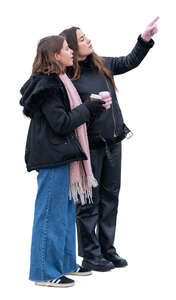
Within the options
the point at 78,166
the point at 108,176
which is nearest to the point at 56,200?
the point at 78,166

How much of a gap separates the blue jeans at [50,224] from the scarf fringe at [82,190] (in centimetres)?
9

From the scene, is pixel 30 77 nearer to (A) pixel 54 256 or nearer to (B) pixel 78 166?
(B) pixel 78 166

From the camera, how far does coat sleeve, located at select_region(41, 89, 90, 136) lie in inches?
205

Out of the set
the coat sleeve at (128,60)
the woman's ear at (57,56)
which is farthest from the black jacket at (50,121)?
the coat sleeve at (128,60)

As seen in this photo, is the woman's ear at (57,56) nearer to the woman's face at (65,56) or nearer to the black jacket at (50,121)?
the woman's face at (65,56)

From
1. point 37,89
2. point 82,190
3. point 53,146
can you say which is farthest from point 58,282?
point 37,89

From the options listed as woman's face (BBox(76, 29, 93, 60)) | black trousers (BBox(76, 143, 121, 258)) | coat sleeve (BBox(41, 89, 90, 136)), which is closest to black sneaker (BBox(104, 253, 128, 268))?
black trousers (BBox(76, 143, 121, 258))

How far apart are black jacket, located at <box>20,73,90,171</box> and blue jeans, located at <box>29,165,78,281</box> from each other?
3.8 inches

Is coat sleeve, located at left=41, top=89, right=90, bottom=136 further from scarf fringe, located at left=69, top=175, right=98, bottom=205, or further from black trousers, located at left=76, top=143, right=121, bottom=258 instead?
black trousers, located at left=76, top=143, right=121, bottom=258

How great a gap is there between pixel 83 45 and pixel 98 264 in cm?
151

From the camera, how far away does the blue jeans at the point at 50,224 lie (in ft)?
17.5

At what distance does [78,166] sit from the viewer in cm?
545

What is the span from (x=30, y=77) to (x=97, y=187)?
3.21ft

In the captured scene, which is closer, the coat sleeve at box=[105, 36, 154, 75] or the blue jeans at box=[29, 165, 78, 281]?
the blue jeans at box=[29, 165, 78, 281]
